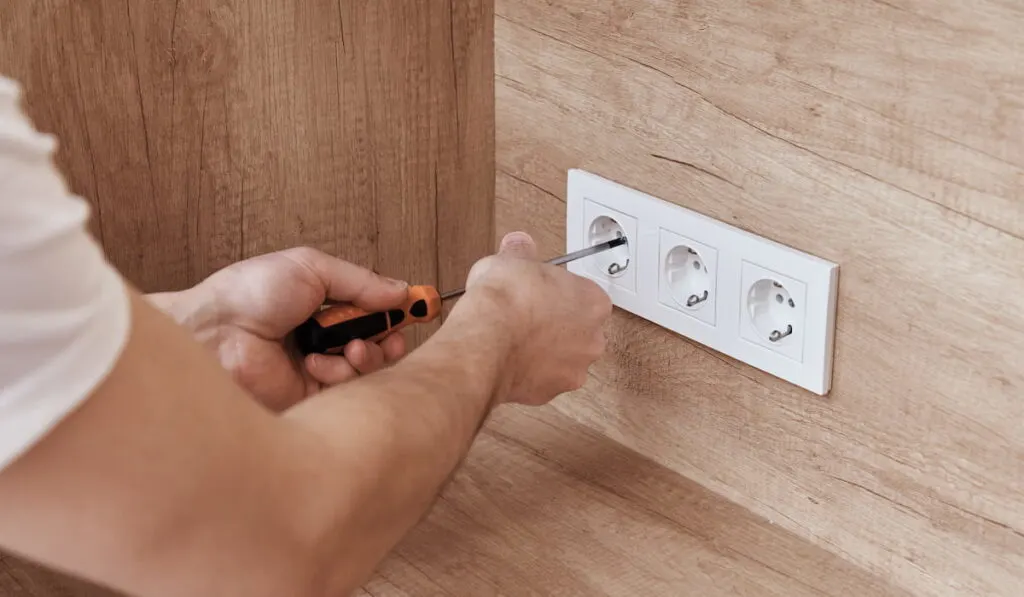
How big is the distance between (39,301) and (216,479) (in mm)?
102

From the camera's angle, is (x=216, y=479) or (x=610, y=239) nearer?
(x=216, y=479)

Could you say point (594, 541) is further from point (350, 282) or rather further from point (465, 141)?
point (465, 141)

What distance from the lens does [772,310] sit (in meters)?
0.92

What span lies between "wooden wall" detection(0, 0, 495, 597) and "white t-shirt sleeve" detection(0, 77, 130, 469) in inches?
19.0

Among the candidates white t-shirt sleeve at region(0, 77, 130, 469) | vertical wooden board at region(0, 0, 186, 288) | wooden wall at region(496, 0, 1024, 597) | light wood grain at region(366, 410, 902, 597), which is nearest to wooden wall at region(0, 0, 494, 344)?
vertical wooden board at region(0, 0, 186, 288)

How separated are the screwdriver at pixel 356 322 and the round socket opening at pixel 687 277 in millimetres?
164

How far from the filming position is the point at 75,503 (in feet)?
1.53

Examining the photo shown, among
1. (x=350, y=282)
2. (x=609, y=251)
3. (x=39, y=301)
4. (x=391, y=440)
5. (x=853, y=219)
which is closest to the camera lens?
(x=39, y=301)

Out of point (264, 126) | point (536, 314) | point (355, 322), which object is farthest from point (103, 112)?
point (536, 314)

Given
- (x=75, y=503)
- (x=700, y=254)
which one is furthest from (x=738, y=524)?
(x=75, y=503)

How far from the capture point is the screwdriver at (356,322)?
0.93m

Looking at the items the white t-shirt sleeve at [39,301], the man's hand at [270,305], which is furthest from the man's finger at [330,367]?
the white t-shirt sleeve at [39,301]

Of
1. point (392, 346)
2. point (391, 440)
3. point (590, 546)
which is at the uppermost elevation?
point (391, 440)

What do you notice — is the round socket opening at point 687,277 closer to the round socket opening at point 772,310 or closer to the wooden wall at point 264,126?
the round socket opening at point 772,310
